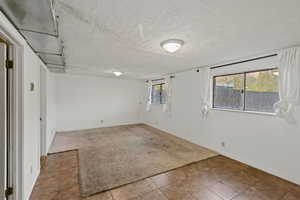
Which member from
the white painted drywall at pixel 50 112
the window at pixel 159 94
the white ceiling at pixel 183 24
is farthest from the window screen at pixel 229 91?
the white painted drywall at pixel 50 112

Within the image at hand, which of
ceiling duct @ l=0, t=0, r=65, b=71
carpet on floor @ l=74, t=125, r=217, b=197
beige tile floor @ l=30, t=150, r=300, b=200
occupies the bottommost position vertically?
→ beige tile floor @ l=30, t=150, r=300, b=200

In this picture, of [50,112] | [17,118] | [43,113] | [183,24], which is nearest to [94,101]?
[50,112]

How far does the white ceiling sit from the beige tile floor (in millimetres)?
2317

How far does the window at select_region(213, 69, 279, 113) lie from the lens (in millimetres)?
2584

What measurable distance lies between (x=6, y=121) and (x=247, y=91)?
4.18m

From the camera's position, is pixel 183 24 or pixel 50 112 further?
pixel 50 112

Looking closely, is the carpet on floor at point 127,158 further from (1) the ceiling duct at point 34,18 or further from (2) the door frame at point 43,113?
(1) the ceiling duct at point 34,18

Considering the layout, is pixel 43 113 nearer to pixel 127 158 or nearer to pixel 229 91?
pixel 127 158

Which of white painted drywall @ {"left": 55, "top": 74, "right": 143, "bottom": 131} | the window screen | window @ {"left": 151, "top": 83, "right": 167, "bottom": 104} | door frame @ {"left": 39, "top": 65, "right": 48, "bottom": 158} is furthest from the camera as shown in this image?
window @ {"left": 151, "top": 83, "right": 167, "bottom": 104}

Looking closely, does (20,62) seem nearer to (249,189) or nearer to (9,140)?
(9,140)

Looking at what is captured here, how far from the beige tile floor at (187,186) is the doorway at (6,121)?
531 millimetres

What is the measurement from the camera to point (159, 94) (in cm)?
605

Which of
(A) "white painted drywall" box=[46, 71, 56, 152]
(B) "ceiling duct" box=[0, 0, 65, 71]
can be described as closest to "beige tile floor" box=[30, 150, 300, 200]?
(A) "white painted drywall" box=[46, 71, 56, 152]

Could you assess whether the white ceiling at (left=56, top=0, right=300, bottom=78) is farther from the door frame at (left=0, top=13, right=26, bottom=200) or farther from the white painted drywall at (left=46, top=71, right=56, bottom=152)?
the white painted drywall at (left=46, top=71, right=56, bottom=152)
